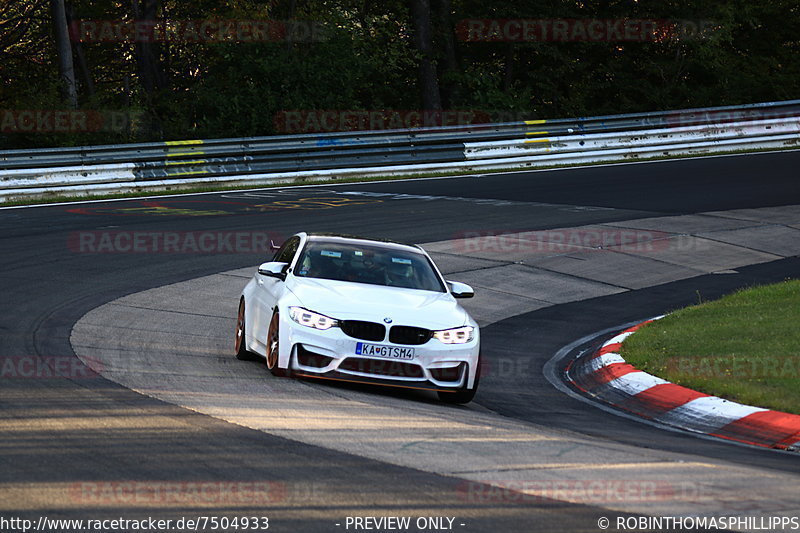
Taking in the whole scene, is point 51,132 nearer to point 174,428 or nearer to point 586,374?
point 586,374

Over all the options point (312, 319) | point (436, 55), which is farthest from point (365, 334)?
point (436, 55)

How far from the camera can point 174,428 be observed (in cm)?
743

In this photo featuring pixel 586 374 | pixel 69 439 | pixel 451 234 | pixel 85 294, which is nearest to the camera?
pixel 69 439

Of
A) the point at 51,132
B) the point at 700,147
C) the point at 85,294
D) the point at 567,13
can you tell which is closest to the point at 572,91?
the point at 567,13

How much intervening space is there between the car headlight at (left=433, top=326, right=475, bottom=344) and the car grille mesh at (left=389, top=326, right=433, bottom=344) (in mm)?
92

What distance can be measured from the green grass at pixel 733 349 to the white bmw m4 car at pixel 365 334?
2.25 meters

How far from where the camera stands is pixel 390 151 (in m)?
29.1

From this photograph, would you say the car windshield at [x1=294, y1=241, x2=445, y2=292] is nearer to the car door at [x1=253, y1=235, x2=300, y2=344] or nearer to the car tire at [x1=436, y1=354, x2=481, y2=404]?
the car door at [x1=253, y1=235, x2=300, y2=344]

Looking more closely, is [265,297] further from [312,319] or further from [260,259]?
[260,259]

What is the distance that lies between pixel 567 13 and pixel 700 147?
1155 centimetres

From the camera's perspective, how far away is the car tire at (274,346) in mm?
9922

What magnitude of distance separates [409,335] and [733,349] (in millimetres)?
3725

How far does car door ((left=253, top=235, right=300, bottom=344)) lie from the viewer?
1048 cm

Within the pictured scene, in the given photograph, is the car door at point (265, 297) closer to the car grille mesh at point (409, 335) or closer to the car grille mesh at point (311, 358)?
the car grille mesh at point (311, 358)
